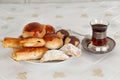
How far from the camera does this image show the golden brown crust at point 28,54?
89 cm

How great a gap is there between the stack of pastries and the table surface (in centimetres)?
3

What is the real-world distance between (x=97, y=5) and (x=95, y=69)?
585 mm

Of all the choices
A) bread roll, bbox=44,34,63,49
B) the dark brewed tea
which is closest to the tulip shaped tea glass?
the dark brewed tea

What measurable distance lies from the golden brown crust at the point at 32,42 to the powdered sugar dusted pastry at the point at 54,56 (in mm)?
42

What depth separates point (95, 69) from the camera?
90 cm

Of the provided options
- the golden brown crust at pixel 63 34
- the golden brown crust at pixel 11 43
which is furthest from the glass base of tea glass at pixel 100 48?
the golden brown crust at pixel 11 43

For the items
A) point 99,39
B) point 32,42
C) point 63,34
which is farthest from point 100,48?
point 32,42

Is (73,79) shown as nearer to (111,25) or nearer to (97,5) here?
(111,25)

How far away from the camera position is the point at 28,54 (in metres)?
0.89

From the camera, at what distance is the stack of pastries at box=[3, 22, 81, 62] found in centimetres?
89

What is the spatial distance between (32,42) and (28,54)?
0.04 metres

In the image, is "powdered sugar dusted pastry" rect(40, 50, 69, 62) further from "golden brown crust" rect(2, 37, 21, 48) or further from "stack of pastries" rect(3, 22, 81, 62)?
"golden brown crust" rect(2, 37, 21, 48)

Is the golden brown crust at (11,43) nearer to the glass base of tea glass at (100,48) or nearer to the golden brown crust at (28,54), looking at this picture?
the golden brown crust at (28,54)

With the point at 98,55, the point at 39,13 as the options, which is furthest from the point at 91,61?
the point at 39,13
